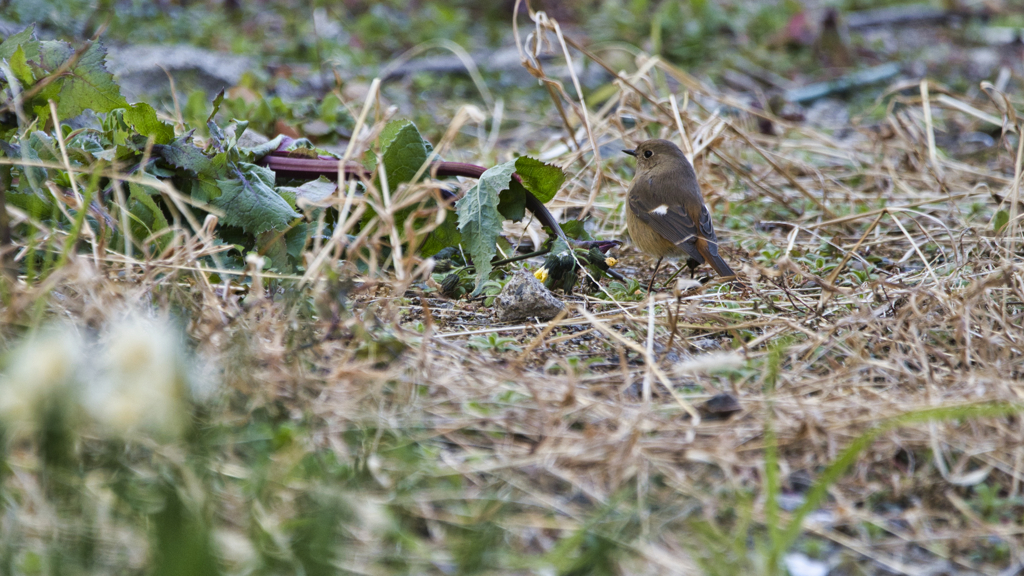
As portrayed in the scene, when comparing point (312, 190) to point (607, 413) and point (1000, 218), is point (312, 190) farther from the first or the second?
point (1000, 218)

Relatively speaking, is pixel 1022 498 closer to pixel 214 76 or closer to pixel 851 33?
pixel 214 76

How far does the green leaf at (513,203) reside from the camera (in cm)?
323

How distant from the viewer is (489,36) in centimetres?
830

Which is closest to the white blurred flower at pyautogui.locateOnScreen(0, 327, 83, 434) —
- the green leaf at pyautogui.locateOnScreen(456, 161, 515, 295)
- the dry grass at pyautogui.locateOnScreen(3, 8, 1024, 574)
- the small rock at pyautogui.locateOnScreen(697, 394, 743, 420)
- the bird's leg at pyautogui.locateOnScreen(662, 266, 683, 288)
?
the dry grass at pyautogui.locateOnScreen(3, 8, 1024, 574)

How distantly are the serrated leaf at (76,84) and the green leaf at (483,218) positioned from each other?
129 cm

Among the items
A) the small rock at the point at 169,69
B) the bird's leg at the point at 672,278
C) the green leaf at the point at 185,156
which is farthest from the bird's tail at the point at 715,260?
the small rock at the point at 169,69

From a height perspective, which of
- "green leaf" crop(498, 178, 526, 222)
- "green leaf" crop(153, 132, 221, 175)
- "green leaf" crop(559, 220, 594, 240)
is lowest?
"green leaf" crop(559, 220, 594, 240)

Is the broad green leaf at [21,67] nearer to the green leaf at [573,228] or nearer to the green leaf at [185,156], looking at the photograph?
the green leaf at [185,156]

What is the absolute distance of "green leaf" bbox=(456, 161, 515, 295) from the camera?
2977mm

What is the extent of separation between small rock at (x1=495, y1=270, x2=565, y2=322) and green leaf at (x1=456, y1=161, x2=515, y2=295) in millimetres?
150

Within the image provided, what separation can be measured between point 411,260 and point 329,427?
0.60m

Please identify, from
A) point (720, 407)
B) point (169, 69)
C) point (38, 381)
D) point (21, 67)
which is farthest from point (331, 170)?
point (169, 69)

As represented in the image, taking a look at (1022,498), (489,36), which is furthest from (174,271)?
(489,36)

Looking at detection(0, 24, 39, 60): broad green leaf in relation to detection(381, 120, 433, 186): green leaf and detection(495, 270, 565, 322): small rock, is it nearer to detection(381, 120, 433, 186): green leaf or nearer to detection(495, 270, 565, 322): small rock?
detection(381, 120, 433, 186): green leaf
